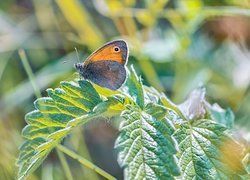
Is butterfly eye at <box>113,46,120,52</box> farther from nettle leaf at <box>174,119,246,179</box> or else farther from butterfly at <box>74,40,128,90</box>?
nettle leaf at <box>174,119,246,179</box>

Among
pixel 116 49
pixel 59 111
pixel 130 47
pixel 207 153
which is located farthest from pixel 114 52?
pixel 130 47

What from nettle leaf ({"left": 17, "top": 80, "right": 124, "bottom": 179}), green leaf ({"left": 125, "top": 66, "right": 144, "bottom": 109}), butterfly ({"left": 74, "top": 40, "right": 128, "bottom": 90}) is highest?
butterfly ({"left": 74, "top": 40, "right": 128, "bottom": 90})

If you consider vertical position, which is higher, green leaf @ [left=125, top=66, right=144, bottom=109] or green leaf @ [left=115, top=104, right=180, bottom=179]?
green leaf @ [left=125, top=66, right=144, bottom=109]

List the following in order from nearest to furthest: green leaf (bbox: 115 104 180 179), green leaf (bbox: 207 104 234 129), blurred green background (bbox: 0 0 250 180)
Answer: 1. green leaf (bbox: 115 104 180 179)
2. green leaf (bbox: 207 104 234 129)
3. blurred green background (bbox: 0 0 250 180)

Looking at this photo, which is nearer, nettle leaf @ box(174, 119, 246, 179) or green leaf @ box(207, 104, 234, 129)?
nettle leaf @ box(174, 119, 246, 179)

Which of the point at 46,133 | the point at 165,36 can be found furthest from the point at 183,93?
the point at 46,133

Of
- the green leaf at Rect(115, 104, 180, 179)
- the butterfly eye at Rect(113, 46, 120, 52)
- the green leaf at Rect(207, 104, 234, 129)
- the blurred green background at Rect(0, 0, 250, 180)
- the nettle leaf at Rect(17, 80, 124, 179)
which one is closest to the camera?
the green leaf at Rect(115, 104, 180, 179)

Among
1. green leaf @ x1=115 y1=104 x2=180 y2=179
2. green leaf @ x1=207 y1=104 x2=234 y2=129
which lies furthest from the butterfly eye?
green leaf @ x1=207 y1=104 x2=234 y2=129
